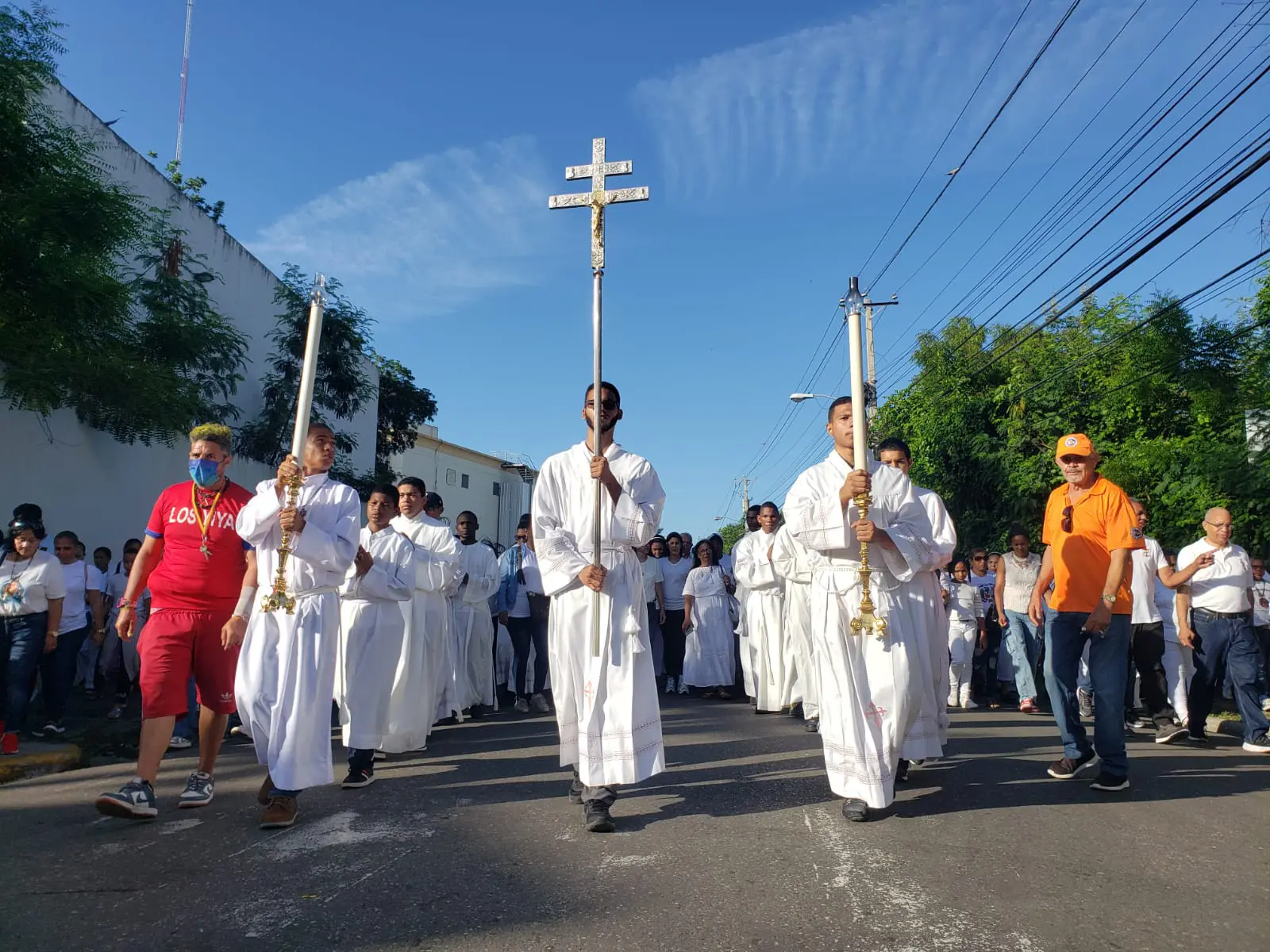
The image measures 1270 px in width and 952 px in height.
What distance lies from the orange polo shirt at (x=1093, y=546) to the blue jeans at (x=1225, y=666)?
2.71 m

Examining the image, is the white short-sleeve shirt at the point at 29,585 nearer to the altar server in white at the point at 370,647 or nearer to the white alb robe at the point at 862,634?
the altar server in white at the point at 370,647

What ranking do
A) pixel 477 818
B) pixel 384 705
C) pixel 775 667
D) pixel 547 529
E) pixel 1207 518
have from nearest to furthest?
pixel 477 818
pixel 547 529
pixel 384 705
pixel 1207 518
pixel 775 667

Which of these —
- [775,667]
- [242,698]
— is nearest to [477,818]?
[242,698]

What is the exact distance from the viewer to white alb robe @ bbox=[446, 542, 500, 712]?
33.7 feet

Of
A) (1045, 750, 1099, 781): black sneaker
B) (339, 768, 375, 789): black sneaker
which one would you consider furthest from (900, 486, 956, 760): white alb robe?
(339, 768, 375, 789): black sneaker

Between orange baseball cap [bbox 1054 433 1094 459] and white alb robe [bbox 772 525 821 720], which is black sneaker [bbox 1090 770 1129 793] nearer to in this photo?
orange baseball cap [bbox 1054 433 1094 459]

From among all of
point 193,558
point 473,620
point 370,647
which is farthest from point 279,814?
point 473,620

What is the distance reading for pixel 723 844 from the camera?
4.45 metres

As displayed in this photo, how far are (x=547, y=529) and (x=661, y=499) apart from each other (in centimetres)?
67

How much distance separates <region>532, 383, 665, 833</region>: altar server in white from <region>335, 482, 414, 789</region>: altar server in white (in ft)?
4.61

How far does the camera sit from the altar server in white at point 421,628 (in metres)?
7.51

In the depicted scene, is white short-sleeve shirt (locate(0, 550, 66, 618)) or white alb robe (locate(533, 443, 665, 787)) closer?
white alb robe (locate(533, 443, 665, 787))

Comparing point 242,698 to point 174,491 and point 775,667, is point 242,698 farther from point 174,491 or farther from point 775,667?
point 775,667

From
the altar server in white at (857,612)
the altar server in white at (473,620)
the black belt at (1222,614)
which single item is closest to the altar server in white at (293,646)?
the altar server in white at (857,612)
